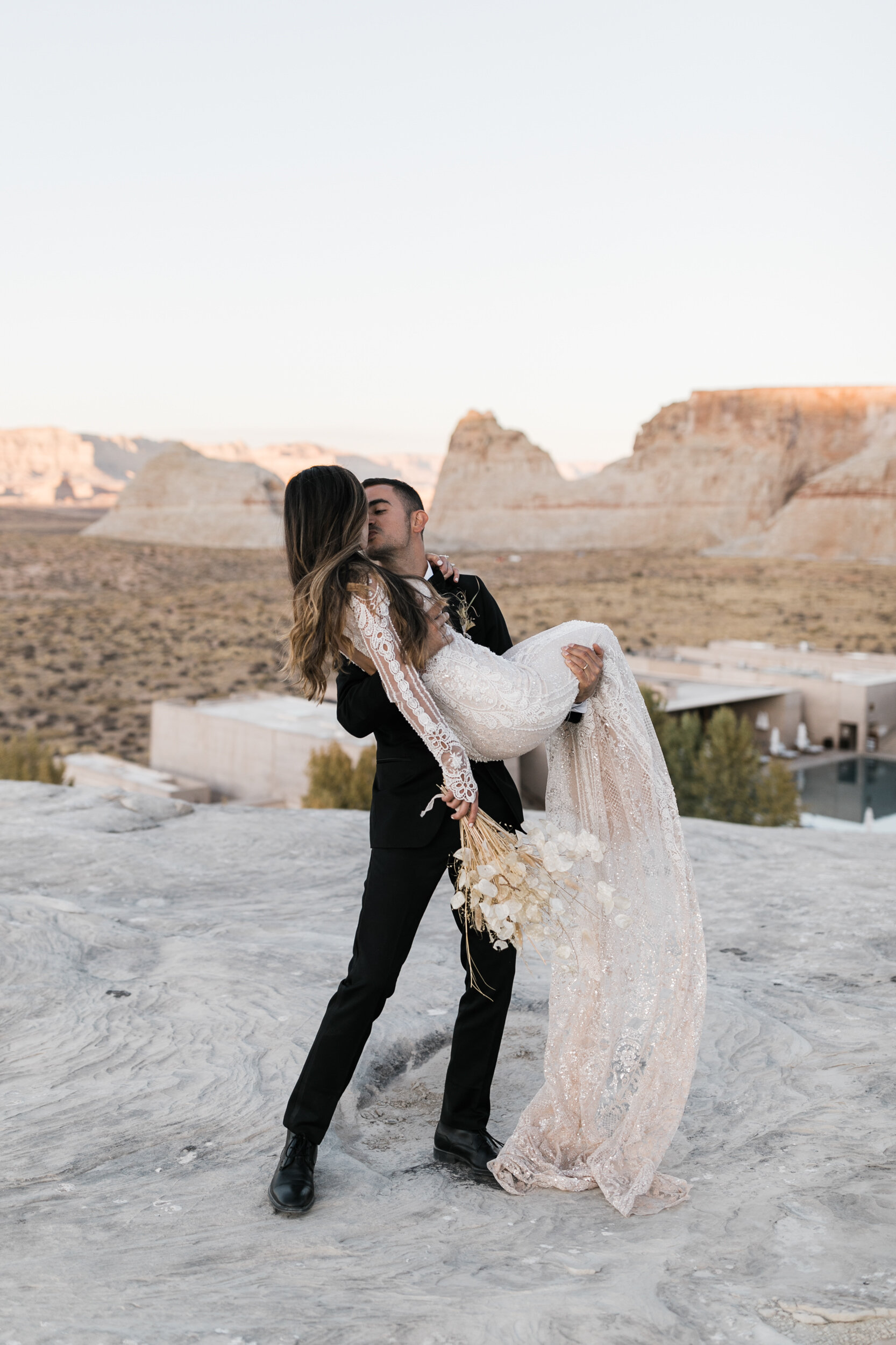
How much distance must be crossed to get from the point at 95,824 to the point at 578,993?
4148 mm

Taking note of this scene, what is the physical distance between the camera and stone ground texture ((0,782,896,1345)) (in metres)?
2.00

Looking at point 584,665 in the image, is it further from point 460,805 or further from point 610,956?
point 610,956

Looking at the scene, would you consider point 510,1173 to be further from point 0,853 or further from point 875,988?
point 0,853

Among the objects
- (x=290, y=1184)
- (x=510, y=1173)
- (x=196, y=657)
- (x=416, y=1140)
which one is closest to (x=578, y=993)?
(x=510, y=1173)

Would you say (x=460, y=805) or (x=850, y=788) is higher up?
(x=460, y=805)

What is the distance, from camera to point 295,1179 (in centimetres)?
246

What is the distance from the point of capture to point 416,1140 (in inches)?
114

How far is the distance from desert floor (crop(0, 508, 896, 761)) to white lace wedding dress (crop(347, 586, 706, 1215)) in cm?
→ 2732

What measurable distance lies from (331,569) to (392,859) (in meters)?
0.69

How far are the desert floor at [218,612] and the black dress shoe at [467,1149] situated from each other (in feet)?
89.0

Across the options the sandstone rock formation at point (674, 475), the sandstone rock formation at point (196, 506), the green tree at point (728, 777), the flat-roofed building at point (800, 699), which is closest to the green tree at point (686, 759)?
the green tree at point (728, 777)

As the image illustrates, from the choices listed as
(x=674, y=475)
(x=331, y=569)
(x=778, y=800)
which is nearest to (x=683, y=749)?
(x=778, y=800)

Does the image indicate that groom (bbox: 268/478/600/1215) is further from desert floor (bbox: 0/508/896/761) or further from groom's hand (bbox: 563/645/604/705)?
desert floor (bbox: 0/508/896/761)

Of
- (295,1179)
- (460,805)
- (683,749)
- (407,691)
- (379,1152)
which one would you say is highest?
(407,691)
